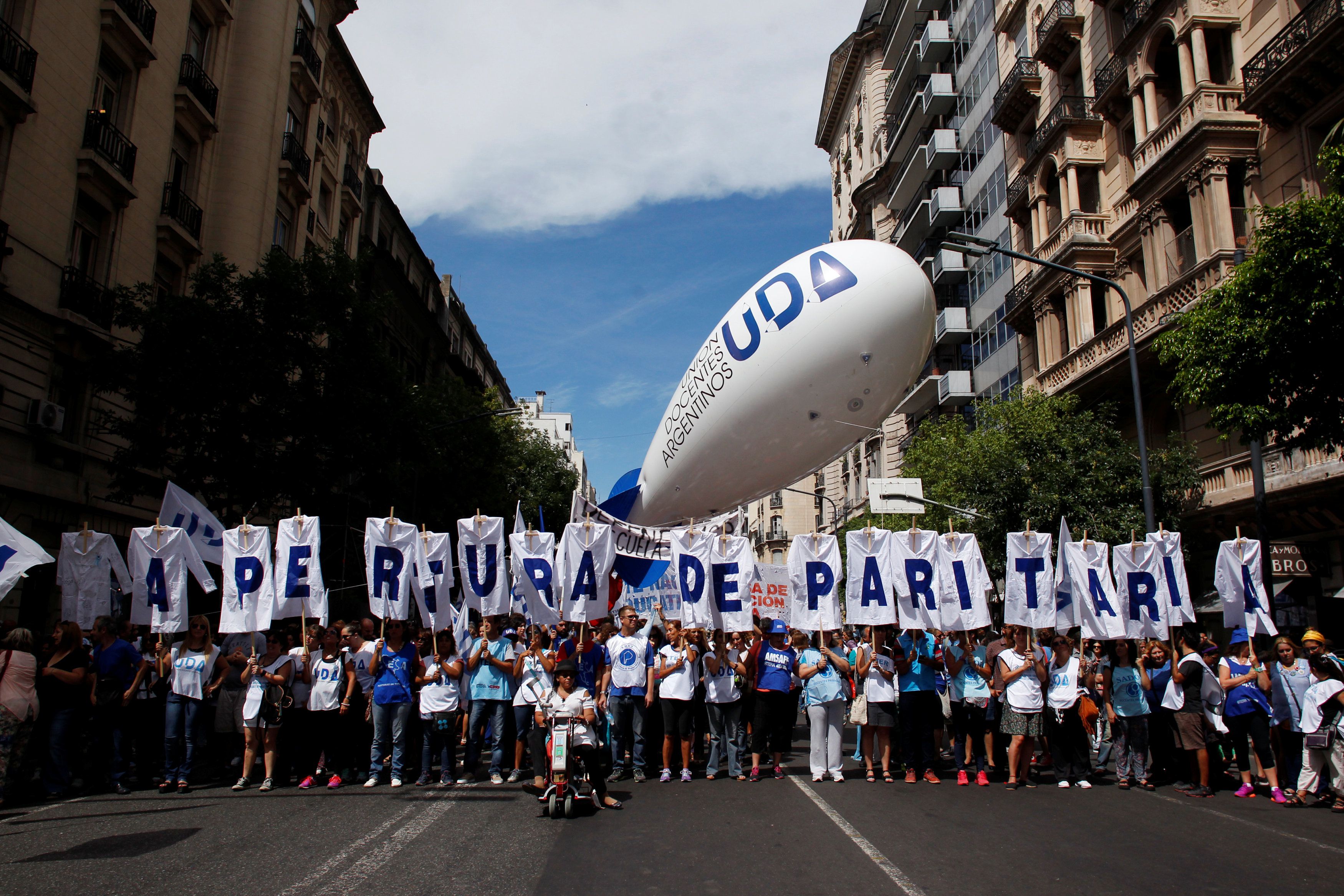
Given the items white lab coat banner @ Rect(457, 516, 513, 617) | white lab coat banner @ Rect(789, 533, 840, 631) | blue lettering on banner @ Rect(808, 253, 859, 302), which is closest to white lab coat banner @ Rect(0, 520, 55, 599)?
white lab coat banner @ Rect(457, 516, 513, 617)

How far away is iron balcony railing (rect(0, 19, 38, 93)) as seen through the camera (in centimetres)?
1647

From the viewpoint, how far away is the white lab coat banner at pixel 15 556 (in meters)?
8.67

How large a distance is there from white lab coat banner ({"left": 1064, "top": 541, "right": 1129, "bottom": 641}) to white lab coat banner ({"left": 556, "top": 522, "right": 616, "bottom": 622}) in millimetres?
5698

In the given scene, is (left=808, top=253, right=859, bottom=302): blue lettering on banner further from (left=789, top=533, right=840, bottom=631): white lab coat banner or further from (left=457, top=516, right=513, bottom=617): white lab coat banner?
(left=457, top=516, right=513, bottom=617): white lab coat banner

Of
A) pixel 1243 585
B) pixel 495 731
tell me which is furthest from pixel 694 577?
pixel 1243 585

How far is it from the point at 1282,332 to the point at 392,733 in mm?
11615

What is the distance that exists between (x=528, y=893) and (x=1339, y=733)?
8023 millimetres

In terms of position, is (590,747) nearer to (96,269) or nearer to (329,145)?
(96,269)

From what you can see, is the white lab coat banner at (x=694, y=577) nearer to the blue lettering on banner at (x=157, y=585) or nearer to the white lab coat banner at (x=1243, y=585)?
the blue lettering on banner at (x=157, y=585)

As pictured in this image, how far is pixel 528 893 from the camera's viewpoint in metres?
5.68

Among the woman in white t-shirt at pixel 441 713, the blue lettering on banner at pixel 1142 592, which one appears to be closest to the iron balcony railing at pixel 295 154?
the woman in white t-shirt at pixel 441 713

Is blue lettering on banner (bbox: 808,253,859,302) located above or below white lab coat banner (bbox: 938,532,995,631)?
above

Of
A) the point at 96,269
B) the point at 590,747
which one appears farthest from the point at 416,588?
the point at 96,269

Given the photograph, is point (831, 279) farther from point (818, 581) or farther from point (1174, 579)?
point (1174, 579)
